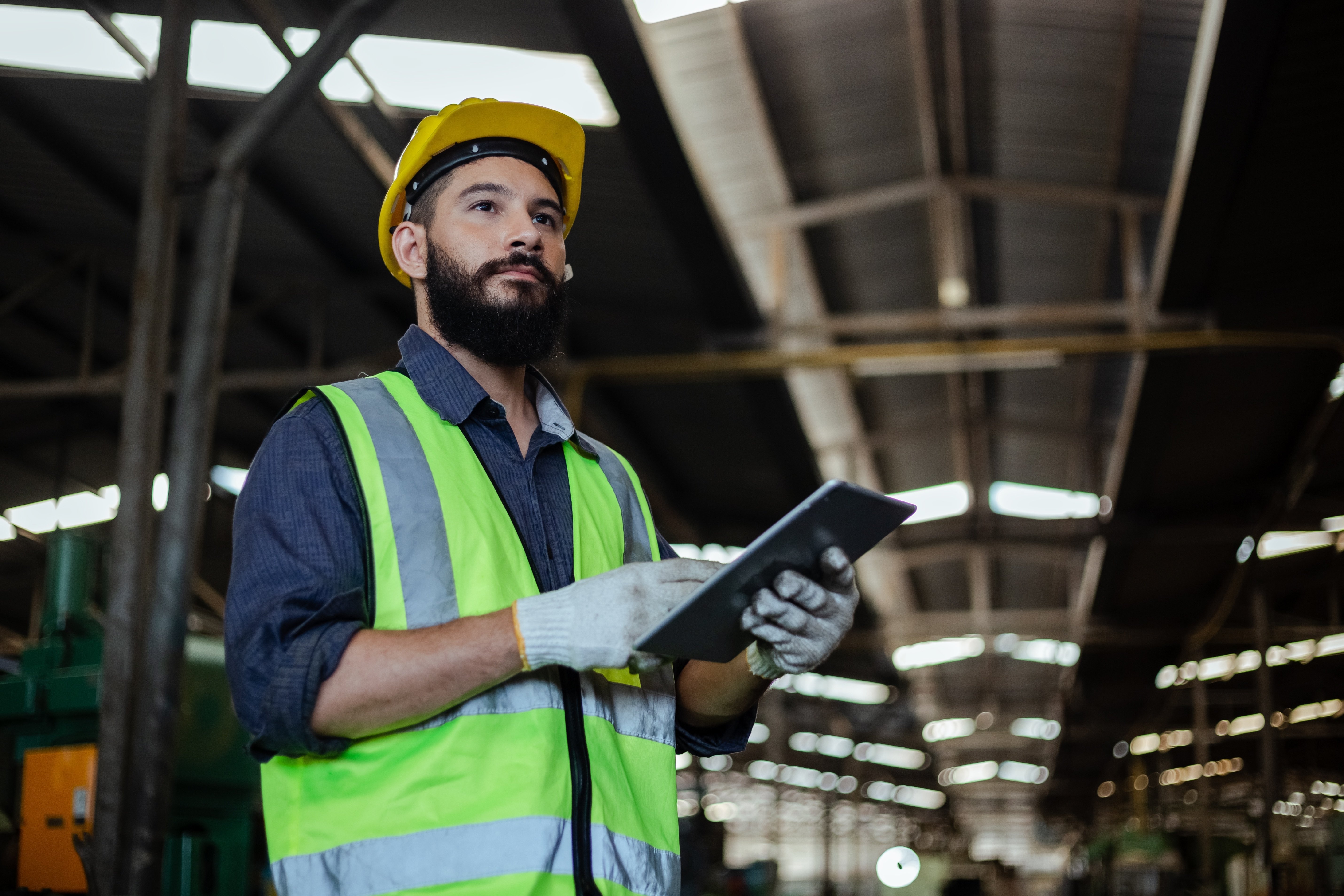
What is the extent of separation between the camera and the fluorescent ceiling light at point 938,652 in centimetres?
2533

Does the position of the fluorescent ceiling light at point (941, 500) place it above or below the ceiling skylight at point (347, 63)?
below

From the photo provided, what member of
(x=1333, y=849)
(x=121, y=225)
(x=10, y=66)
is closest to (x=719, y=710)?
(x=10, y=66)

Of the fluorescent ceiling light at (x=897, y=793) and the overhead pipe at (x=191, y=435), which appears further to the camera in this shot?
the fluorescent ceiling light at (x=897, y=793)

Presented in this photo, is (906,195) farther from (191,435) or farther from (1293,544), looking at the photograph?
(1293,544)

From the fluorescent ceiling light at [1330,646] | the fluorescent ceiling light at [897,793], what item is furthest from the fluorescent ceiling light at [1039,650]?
the fluorescent ceiling light at [897,793]

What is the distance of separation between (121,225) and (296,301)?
1754 millimetres

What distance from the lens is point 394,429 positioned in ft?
6.25

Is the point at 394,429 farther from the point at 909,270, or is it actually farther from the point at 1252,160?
the point at 909,270

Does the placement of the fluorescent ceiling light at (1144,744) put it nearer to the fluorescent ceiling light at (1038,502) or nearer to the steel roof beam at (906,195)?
the fluorescent ceiling light at (1038,502)

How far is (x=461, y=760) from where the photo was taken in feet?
5.56

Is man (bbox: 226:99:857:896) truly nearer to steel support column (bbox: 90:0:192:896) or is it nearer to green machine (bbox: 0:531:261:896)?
green machine (bbox: 0:531:261:896)

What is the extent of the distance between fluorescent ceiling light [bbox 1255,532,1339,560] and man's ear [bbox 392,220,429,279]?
18163 millimetres

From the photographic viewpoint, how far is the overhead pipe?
5.16 m

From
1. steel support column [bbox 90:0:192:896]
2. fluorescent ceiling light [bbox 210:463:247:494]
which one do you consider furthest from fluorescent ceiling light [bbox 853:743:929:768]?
steel support column [bbox 90:0:192:896]
